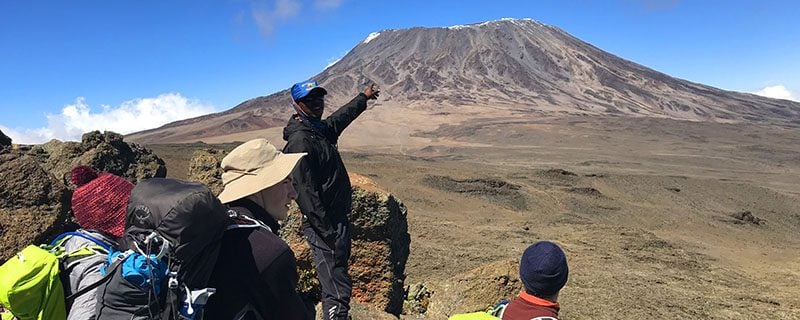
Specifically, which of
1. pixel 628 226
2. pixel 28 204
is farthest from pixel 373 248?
pixel 628 226

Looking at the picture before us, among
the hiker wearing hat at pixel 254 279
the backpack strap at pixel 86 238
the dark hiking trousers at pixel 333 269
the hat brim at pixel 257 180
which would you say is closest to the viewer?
the hiker wearing hat at pixel 254 279

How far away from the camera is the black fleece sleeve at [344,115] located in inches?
137

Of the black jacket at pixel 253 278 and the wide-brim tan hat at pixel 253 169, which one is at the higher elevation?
the wide-brim tan hat at pixel 253 169

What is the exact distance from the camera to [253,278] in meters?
1.81

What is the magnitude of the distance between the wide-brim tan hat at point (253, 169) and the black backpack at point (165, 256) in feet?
1.43

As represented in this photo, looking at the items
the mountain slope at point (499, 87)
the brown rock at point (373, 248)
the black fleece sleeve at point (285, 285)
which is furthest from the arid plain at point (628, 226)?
the mountain slope at point (499, 87)

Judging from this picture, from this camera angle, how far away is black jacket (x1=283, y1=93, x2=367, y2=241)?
3055 millimetres

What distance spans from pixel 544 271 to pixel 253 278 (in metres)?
1.17

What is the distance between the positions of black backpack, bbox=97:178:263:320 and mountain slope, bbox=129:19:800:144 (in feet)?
189

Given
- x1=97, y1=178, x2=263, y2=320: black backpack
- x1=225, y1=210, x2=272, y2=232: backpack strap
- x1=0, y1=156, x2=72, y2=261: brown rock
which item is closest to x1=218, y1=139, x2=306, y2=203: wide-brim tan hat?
x1=225, y1=210, x2=272, y2=232: backpack strap

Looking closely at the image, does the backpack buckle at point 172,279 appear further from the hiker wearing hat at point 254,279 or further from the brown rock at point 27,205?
the brown rock at point 27,205

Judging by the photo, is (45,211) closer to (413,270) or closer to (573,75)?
(413,270)

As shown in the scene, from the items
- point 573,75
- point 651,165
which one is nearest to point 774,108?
point 573,75

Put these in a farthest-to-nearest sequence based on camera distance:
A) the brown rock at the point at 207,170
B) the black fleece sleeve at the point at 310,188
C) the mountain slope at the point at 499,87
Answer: the mountain slope at the point at 499,87 → the brown rock at the point at 207,170 → the black fleece sleeve at the point at 310,188
